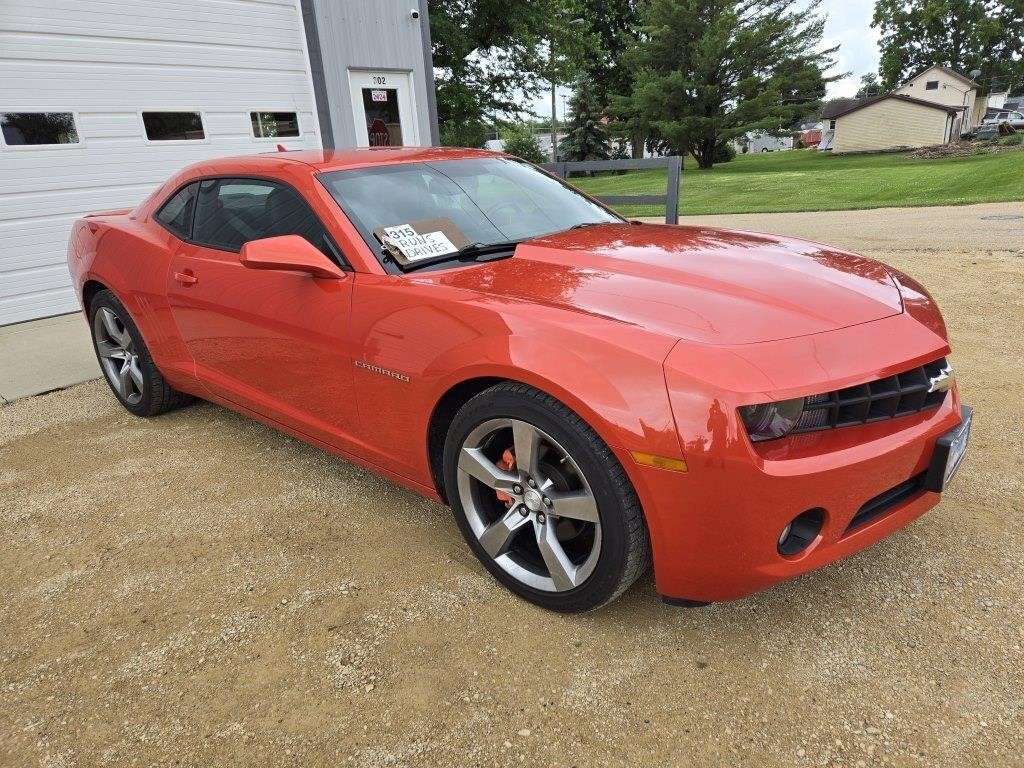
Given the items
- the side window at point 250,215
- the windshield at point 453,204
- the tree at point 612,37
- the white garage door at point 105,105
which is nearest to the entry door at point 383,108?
the white garage door at point 105,105

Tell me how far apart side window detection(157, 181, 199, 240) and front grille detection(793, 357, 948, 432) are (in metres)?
2.95

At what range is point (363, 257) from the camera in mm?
2441

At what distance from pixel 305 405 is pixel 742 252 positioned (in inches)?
71.6

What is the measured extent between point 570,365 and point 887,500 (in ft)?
3.22

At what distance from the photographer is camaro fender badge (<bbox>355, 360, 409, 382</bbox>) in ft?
7.42

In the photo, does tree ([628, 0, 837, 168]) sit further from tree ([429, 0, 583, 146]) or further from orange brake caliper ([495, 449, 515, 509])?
orange brake caliper ([495, 449, 515, 509])

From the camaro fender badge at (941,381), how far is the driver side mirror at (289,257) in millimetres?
1936

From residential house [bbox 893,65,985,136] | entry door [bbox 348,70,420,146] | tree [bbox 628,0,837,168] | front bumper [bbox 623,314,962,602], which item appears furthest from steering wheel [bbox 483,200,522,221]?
Result: residential house [bbox 893,65,985,136]

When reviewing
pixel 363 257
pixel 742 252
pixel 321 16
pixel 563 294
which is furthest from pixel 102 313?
pixel 321 16

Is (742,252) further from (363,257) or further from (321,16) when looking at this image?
(321,16)

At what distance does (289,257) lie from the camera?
2391mm

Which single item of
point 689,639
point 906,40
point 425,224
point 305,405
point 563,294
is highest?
point 906,40

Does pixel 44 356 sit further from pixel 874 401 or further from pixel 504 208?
pixel 874 401

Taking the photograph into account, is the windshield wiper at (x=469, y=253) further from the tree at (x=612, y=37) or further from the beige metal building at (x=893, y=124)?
the beige metal building at (x=893, y=124)
